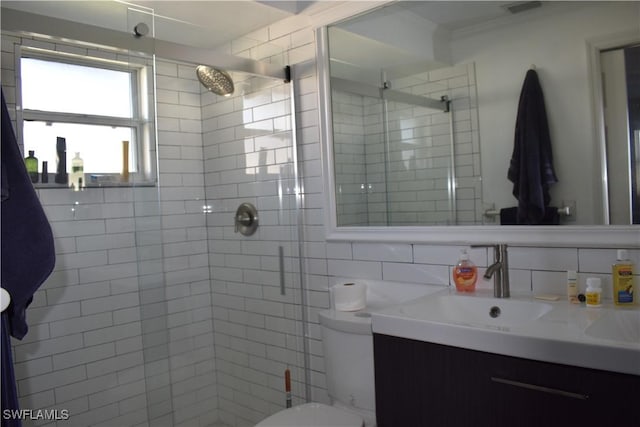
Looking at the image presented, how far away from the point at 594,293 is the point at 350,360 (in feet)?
2.94

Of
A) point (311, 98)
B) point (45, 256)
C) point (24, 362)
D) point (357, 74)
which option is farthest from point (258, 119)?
Result: point (24, 362)

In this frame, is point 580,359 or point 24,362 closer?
point 580,359

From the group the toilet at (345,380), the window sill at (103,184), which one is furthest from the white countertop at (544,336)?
the window sill at (103,184)

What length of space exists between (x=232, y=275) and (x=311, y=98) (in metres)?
1.02

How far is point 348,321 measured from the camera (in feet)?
6.42

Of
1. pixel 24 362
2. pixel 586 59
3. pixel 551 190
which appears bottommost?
pixel 24 362

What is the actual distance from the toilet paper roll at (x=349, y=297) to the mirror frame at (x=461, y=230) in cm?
Answer: 27

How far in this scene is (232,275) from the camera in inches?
104

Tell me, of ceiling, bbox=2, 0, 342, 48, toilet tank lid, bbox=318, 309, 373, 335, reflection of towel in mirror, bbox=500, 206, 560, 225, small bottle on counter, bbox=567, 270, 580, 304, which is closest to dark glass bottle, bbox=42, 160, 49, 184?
ceiling, bbox=2, 0, 342, 48

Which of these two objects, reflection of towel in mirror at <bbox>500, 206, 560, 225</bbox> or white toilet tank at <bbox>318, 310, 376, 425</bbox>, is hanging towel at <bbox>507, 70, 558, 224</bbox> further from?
white toilet tank at <bbox>318, 310, 376, 425</bbox>

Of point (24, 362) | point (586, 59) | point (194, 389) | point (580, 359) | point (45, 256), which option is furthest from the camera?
point (194, 389)

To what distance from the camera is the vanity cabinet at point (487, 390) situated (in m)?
1.18

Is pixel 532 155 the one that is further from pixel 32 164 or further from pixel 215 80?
pixel 32 164

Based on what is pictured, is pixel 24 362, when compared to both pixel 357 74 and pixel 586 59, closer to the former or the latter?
pixel 357 74
